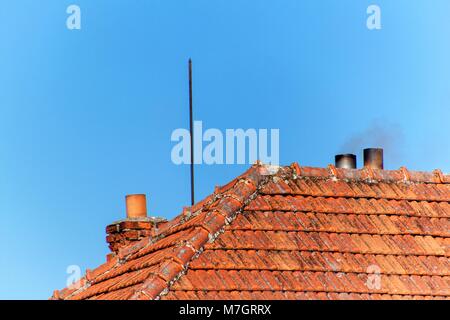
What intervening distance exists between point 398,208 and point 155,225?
4.26m

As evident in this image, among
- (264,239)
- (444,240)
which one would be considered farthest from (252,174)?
(444,240)

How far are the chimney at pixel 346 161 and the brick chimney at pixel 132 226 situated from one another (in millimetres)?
→ 3057

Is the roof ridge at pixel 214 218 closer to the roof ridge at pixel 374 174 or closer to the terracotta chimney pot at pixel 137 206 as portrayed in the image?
the roof ridge at pixel 374 174

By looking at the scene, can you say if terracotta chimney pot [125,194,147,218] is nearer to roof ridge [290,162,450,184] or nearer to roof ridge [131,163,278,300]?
roof ridge [131,163,278,300]

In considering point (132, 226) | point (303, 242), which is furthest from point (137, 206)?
point (303, 242)

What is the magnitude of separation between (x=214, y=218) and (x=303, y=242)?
1.21 meters

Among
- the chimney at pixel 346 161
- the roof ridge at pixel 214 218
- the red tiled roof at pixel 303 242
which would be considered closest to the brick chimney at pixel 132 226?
the red tiled roof at pixel 303 242

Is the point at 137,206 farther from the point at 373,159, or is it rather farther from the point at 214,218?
the point at 214,218

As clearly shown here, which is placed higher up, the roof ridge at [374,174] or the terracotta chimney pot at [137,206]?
the roof ridge at [374,174]

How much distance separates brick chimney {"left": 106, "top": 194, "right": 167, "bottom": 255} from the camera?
20203 millimetres

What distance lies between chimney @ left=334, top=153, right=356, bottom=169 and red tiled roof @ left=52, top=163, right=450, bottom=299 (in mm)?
604

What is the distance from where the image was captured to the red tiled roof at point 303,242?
15781 millimetres
